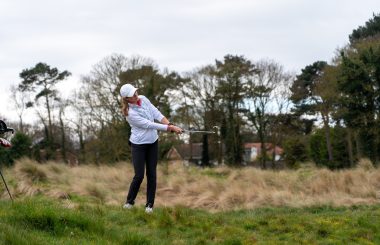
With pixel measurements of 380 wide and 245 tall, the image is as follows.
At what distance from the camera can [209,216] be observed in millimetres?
7312

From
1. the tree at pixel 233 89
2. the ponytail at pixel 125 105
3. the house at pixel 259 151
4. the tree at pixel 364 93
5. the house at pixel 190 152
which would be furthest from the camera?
the house at pixel 190 152

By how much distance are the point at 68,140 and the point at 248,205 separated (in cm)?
4784

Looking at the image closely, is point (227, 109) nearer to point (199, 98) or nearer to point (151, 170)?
point (199, 98)

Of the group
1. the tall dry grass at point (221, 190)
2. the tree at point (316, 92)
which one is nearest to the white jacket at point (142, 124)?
the tall dry grass at point (221, 190)

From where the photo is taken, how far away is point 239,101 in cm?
4503

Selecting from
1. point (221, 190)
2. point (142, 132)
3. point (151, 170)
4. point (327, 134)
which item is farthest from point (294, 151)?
point (142, 132)

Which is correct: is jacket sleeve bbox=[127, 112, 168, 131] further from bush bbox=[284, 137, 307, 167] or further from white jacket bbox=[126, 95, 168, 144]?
bush bbox=[284, 137, 307, 167]

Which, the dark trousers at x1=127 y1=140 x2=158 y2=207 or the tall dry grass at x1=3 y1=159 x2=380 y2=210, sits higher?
the dark trousers at x1=127 y1=140 x2=158 y2=207

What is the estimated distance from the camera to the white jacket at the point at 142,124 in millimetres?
7020

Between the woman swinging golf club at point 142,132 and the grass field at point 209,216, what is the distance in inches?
18.0

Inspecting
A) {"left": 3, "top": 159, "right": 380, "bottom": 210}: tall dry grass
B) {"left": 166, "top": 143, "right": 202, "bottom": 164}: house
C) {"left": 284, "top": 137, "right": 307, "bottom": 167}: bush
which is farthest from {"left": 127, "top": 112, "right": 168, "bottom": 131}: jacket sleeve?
{"left": 166, "top": 143, "right": 202, "bottom": 164}: house

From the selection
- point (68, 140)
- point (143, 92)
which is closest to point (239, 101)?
point (143, 92)

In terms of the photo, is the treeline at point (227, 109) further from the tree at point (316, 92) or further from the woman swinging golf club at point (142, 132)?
the woman swinging golf club at point (142, 132)

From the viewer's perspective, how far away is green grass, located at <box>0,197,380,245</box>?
5164 mm
